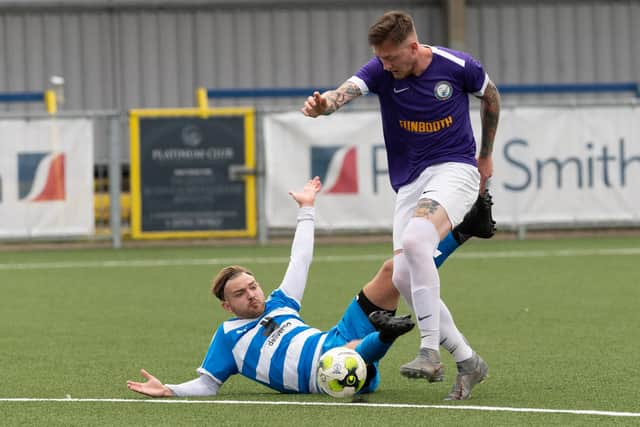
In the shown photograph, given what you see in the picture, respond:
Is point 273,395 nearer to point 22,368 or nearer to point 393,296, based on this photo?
point 393,296

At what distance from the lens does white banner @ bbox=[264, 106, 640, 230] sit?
17.6 m

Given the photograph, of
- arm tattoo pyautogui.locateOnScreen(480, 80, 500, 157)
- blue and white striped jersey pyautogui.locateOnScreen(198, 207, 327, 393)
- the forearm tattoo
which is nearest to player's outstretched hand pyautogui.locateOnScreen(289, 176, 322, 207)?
blue and white striped jersey pyautogui.locateOnScreen(198, 207, 327, 393)

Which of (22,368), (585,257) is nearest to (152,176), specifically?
(585,257)

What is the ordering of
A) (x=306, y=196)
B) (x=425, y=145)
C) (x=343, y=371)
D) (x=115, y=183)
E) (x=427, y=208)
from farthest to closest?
(x=115, y=183) → (x=306, y=196) → (x=425, y=145) → (x=427, y=208) → (x=343, y=371)

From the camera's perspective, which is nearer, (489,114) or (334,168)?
(489,114)

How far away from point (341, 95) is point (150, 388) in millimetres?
1685

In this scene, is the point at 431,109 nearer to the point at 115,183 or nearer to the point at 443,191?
the point at 443,191

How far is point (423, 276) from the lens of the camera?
666 cm

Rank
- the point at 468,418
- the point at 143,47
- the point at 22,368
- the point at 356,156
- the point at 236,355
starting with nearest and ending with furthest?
the point at 468,418 < the point at 236,355 < the point at 22,368 < the point at 356,156 < the point at 143,47

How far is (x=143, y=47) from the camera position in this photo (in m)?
27.8

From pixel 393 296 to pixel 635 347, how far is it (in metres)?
2.13

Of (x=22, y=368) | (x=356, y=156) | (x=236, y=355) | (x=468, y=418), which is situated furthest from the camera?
(x=356, y=156)

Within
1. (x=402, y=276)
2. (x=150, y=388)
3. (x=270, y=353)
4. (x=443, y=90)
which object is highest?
(x=443, y=90)

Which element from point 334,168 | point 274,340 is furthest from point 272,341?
point 334,168
